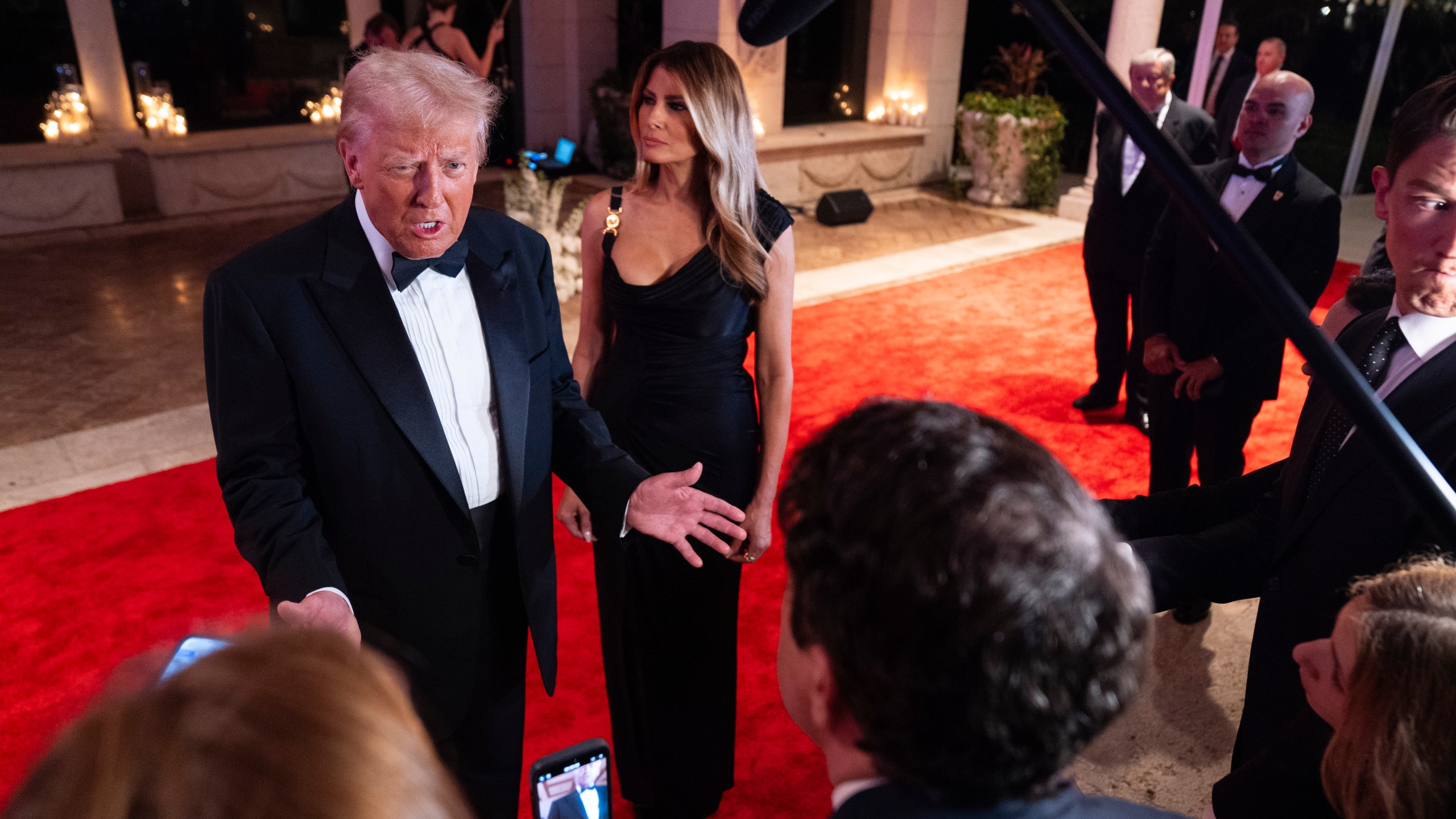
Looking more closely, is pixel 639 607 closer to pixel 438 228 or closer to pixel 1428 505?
pixel 438 228

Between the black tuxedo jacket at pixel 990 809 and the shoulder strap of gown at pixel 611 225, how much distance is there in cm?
175

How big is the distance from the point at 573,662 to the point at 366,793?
256 cm

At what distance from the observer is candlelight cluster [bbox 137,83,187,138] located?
30.4 feet

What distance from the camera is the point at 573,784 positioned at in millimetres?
1080

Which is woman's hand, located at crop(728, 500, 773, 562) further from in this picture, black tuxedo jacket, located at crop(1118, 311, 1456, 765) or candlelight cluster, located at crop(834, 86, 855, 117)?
candlelight cluster, located at crop(834, 86, 855, 117)

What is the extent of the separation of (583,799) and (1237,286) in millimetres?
3334

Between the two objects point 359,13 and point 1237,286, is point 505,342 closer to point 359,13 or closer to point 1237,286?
point 1237,286

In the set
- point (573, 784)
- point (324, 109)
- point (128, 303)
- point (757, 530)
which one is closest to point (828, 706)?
point (573, 784)

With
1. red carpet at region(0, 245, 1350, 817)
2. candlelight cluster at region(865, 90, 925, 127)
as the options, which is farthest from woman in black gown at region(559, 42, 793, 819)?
candlelight cluster at region(865, 90, 925, 127)

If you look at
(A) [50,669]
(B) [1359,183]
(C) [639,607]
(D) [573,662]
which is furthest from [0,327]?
(B) [1359,183]

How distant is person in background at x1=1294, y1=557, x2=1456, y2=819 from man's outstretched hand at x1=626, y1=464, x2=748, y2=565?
38.1 inches

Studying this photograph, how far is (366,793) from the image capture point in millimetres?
550

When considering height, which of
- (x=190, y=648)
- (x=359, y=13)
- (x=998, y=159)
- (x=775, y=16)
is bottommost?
(x=998, y=159)

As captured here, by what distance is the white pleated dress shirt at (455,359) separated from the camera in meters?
1.66
